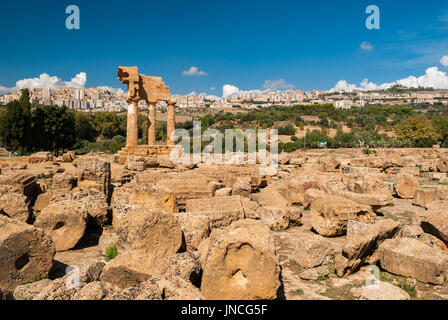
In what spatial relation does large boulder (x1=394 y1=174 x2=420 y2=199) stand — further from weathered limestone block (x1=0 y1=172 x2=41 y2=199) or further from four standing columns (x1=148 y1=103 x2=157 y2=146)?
four standing columns (x1=148 y1=103 x2=157 y2=146)

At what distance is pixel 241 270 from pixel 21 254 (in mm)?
3013

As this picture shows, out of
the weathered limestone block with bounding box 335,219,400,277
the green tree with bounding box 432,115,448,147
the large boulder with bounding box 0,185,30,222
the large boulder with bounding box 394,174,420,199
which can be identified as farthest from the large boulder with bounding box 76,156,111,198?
the green tree with bounding box 432,115,448,147

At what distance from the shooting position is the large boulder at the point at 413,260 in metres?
4.81

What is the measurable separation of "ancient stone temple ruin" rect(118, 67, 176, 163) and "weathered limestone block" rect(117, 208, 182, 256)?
48.8 ft

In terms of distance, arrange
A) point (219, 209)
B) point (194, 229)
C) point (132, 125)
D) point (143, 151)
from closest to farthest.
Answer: point (194, 229) < point (219, 209) < point (143, 151) < point (132, 125)

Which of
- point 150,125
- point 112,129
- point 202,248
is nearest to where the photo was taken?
point 202,248

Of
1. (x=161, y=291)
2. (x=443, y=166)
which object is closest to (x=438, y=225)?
(x=161, y=291)

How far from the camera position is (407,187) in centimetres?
1172

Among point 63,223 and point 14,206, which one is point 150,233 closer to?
point 63,223

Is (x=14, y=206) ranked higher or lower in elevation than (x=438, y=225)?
higher

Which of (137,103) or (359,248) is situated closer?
(359,248)

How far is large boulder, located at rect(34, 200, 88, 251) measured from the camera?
5836mm

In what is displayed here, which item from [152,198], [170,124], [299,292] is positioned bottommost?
[299,292]
